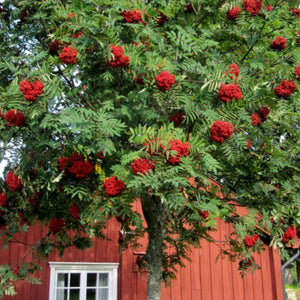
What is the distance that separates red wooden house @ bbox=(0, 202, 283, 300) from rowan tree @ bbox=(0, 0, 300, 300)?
9.20 ft

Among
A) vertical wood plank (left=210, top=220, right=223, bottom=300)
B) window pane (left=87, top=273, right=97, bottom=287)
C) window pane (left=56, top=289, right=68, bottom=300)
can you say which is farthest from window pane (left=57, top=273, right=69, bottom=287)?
vertical wood plank (left=210, top=220, right=223, bottom=300)

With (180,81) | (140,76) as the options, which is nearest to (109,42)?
(140,76)

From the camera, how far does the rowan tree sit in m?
4.36

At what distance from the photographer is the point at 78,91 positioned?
5.12 m

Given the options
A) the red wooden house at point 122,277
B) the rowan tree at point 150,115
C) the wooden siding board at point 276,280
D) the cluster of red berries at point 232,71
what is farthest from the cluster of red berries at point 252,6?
the wooden siding board at point 276,280

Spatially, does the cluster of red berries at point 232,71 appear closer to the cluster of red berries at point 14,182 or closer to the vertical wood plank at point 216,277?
Result: the cluster of red berries at point 14,182

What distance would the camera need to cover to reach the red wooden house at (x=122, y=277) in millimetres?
8484

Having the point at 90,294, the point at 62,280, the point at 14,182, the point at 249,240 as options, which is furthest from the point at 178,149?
the point at 90,294

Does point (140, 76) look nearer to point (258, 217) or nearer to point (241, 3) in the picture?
Answer: point (241, 3)

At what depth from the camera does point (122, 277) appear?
30.2 ft

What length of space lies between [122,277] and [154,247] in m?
3.59

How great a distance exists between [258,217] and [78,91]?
2.81 metres

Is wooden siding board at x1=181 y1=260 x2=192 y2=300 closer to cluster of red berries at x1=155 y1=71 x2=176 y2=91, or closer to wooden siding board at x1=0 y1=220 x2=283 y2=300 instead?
wooden siding board at x1=0 y1=220 x2=283 y2=300

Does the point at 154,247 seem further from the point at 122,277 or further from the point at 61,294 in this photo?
the point at 122,277
